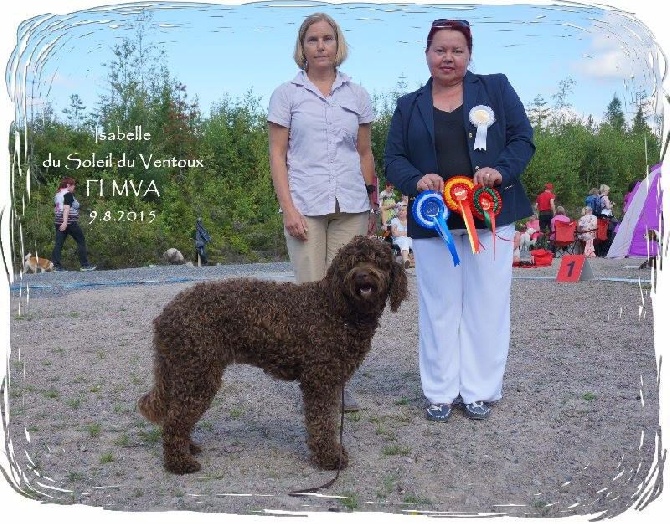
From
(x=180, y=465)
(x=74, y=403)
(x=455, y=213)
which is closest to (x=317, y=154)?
(x=455, y=213)

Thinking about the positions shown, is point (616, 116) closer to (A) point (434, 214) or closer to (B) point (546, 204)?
(A) point (434, 214)

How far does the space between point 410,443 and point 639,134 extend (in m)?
2.38

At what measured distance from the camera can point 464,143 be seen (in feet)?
16.3

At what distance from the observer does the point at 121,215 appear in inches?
254

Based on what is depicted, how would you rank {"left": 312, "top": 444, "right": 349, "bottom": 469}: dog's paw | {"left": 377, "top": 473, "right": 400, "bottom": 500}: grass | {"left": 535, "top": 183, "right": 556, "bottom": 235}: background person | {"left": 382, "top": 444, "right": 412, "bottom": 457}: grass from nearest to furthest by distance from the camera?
1. {"left": 377, "top": 473, "right": 400, "bottom": 500}: grass
2. {"left": 312, "top": 444, "right": 349, "bottom": 469}: dog's paw
3. {"left": 382, "top": 444, "right": 412, "bottom": 457}: grass
4. {"left": 535, "top": 183, "right": 556, "bottom": 235}: background person

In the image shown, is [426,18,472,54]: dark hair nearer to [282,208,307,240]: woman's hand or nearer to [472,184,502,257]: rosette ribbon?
[472,184,502,257]: rosette ribbon

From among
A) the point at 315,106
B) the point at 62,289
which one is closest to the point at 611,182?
the point at 315,106

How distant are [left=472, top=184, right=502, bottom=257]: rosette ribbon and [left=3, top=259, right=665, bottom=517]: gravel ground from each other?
0.98 m

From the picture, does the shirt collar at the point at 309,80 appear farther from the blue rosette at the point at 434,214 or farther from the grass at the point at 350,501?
the grass at the point at 350,501

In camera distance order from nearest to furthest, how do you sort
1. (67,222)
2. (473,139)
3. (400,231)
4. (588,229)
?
1. (473,139)
2. (67,222)
3. (588,229)
4. (400,231)

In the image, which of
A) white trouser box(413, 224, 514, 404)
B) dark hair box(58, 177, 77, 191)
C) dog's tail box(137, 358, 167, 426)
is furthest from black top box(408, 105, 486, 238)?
dark hair box(58, 177, 77, 191)

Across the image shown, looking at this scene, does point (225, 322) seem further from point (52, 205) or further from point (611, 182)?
point (611, 182)

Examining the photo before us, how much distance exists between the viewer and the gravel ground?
12.6 ft

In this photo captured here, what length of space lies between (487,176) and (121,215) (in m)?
3.25
